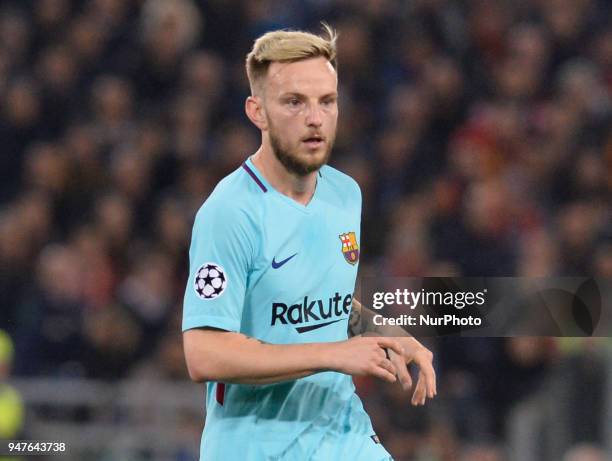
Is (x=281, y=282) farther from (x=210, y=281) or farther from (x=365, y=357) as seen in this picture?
(x=365, y=357)

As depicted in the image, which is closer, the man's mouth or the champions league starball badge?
the champions league starball badge

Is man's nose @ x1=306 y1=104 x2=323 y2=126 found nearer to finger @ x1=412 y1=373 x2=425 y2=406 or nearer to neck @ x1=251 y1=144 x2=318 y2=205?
neck @ x1=251 y1=144 x2=318 y2=205

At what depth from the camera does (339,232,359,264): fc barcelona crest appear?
3.32m

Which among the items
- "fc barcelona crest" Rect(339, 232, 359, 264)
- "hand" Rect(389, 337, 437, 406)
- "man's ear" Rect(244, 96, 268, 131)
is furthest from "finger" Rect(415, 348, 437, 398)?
"man's ear" Rect(244, 96, 268, 131)

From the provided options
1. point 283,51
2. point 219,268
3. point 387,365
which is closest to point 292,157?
point 283,51

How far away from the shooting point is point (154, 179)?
299 inches

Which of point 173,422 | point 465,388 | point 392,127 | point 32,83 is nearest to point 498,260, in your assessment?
point 465,388

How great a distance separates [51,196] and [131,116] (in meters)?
0.81

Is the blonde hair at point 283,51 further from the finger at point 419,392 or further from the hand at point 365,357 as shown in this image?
the finger at point 419,392

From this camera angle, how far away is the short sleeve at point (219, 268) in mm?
2977

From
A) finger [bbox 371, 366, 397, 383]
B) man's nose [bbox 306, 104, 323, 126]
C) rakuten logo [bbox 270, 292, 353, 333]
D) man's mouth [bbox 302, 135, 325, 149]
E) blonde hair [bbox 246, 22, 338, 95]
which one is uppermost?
blonde hair [bbox 246, 22, 338, 95]

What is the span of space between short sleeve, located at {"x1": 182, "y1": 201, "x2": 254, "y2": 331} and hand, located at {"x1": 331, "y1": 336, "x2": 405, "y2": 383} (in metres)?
0.31

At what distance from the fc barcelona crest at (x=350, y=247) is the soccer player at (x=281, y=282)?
10mm

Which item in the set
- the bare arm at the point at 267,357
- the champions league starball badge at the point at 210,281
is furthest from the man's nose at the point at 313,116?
the bare arm at the point at 267,357
